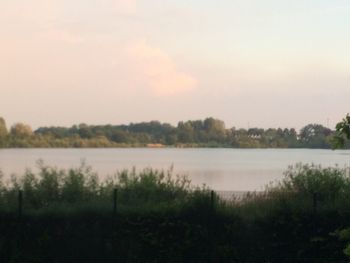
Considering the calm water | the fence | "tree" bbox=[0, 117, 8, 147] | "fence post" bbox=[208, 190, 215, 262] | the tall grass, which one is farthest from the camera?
"tree" bbox=[0, 117, 8, 147]

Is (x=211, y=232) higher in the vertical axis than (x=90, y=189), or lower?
lower

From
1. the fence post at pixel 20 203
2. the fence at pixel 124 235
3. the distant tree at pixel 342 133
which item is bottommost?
the fence at pixel 124 235

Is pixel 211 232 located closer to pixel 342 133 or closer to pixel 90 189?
pixel 90 189

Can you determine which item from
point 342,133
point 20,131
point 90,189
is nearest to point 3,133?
point 20,131

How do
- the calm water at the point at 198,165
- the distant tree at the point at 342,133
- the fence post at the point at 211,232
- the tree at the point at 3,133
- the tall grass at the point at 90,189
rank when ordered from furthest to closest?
the tree at the point at 3,133
the calm water at the point at 198,165
the tall grass at the point at 90,189
the fence post at the point at 211,232
the distant tree at the point at 342,133

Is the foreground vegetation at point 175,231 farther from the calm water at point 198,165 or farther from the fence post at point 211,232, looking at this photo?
the calm water at point 198,165

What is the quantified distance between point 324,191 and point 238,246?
9.29ft

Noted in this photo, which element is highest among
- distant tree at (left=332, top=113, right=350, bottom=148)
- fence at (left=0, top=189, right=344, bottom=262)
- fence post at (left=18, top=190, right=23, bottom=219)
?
distant tree at (left=332, top=113, right=350, bottom=148)

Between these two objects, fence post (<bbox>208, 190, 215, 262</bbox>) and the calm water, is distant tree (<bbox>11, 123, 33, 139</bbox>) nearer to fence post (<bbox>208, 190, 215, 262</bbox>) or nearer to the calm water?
the calm water

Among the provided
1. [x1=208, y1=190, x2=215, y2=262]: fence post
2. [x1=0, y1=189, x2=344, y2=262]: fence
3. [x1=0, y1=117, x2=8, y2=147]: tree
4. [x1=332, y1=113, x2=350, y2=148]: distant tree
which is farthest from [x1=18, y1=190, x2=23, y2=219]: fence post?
[x1=0, y1=117, x2=8, y2=147]: tree

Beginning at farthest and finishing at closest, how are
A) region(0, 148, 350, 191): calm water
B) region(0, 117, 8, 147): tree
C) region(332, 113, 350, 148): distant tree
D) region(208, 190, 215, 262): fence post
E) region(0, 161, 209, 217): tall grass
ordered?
1. region(0, 117, 8, 147): tree
2. region(0, 148, 350, 191): calm water
3. region(0, 161, 209, 217): tall grass
4. region(208, 190, 215, 262): fence post
5. region(332, 113, 350, 148): distant tree

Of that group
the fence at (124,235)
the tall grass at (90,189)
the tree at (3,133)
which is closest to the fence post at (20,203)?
the fence at (124,235)

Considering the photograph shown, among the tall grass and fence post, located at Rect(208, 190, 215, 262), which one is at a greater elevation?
the tall grass

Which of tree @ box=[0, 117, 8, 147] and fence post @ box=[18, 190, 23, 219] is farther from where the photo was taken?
tree @ box=[0, 117, 8, 147]
